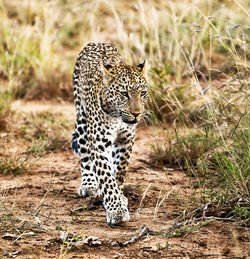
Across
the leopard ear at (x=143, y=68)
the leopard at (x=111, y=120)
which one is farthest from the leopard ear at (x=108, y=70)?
the leopard ear at (x=143, y=68)

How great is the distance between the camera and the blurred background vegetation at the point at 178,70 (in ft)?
19.1

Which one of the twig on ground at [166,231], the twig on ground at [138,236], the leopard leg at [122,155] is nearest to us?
the twig on ground at [138,236]

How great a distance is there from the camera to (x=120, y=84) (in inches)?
240

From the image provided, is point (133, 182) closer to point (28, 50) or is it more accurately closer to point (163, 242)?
point (163, 242)

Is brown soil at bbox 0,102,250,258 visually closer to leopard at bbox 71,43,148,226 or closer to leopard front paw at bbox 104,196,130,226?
leopard front paw at bbox 104,196,130,226

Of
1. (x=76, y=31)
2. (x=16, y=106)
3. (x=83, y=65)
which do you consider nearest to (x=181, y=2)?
(x=76, y=31)

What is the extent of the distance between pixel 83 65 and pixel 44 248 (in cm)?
291

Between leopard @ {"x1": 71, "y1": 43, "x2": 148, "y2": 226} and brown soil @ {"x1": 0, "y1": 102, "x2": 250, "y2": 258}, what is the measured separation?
21cm

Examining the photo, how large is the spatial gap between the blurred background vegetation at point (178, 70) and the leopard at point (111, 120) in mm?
369

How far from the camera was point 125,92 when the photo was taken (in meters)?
6.05

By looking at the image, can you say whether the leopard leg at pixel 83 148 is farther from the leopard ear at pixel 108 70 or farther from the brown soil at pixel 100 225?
the leopard ear at pixel 108 70

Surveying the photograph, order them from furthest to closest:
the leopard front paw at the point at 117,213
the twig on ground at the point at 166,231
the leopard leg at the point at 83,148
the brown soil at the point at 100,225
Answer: the leopard leg at the point at 83,148
the leopard front paw at the point at 117,213
the twig on ground at the point at 166,231
the brown soil at the point at 100,225

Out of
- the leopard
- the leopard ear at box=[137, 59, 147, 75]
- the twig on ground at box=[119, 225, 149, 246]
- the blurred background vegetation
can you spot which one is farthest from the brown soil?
the leopard ear at box=[137, 59, 147, 75]

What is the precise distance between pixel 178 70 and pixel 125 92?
349cm
